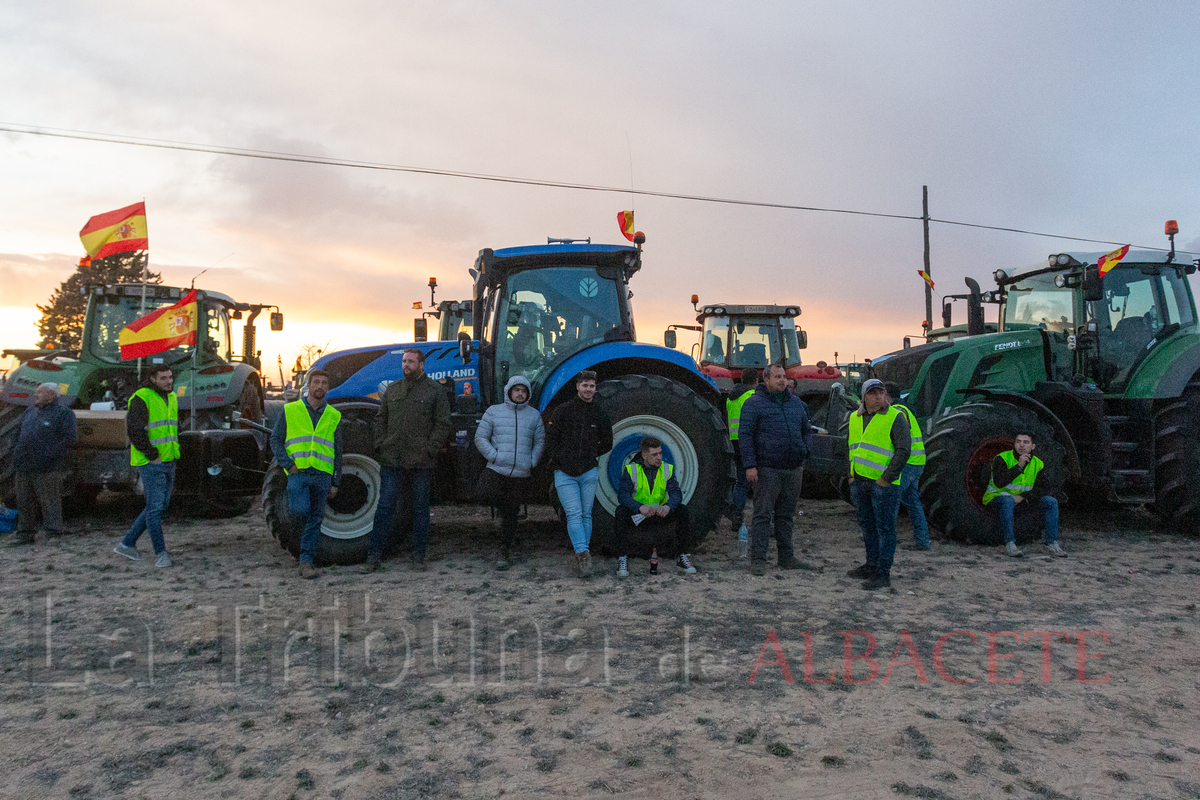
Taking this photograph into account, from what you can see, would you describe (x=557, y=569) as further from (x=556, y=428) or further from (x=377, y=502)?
(x=377, y=502)

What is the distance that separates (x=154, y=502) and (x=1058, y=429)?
812cm

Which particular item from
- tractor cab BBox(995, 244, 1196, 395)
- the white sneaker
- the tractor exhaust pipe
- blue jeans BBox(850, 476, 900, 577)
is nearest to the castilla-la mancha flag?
the white sneaker

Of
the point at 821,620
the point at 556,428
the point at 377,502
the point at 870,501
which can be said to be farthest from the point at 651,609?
the point at 377,502

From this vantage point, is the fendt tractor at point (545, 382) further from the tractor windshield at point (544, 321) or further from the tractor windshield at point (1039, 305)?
the tractor windshield at point (1039, 305)

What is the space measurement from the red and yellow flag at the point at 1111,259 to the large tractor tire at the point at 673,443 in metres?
4.79

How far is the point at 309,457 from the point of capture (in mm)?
5852

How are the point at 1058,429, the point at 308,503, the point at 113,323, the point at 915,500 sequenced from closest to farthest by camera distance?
1. the point at 308,503
2. the point at 915,500
3. the point at 1058,429
4. the point at 113,323

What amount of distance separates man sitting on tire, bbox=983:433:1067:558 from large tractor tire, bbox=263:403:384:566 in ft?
18.0

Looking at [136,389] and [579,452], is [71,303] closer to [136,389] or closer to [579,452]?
[136,389]

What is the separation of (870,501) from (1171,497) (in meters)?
3.96

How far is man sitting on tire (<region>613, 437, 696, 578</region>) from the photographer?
236 inches

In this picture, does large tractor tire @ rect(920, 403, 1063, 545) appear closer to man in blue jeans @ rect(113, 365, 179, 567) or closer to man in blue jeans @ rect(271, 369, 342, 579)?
man in blue jeans @ rect(271, 369, 342, 579)

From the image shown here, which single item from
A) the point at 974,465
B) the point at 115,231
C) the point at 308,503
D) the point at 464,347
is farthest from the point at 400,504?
Answer: the point at 115,231

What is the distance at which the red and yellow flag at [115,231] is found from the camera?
30.0 feet
